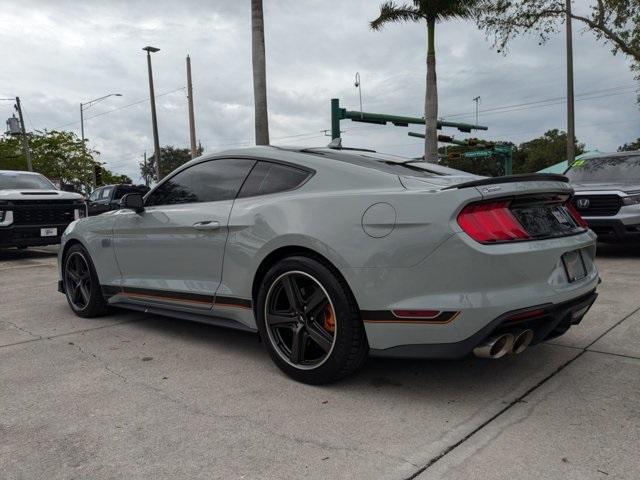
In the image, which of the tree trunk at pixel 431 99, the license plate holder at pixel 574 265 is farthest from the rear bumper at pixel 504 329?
the tree trunk at pixel 431 99

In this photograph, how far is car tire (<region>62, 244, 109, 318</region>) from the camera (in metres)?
4.93

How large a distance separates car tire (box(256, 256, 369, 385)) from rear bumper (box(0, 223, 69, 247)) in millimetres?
8275

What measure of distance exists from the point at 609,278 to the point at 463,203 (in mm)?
4550

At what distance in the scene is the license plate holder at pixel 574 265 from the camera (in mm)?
2984

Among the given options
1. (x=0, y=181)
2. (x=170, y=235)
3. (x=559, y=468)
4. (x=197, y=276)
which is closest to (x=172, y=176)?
(x=170, y=235)

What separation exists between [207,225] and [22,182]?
9.14 meters

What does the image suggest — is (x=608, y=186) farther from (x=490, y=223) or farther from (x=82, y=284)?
(x=82, y=284)

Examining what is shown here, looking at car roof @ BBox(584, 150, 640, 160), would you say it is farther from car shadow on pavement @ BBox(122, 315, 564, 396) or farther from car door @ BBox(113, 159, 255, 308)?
car door @ BBox(113, 159, 255, 308)

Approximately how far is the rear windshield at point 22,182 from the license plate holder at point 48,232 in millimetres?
1224

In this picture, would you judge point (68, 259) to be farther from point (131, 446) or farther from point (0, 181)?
point (0, 181)

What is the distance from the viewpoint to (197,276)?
3811mm

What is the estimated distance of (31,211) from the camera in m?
10.1

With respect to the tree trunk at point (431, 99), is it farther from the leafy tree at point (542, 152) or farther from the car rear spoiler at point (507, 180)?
the leafy tree at point (542, 152)

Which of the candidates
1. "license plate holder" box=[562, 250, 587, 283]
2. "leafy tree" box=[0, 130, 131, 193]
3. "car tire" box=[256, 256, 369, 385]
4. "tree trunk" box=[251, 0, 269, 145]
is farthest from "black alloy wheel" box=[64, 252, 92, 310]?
"leafy tree" box=[0, 130, 131, 193]
